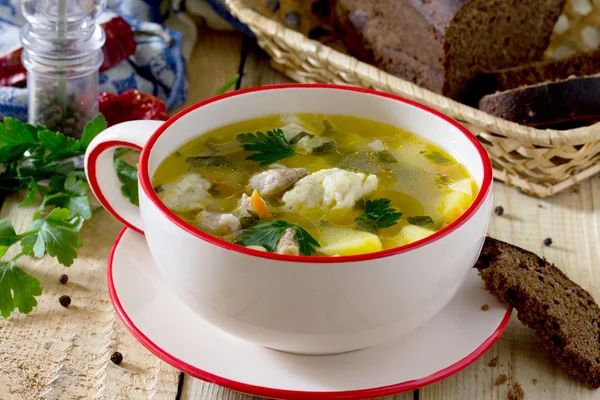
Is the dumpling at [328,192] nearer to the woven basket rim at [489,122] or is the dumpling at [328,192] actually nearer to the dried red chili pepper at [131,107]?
the woven basket rim at [489,122]

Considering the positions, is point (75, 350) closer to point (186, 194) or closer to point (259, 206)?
point (186, 194)

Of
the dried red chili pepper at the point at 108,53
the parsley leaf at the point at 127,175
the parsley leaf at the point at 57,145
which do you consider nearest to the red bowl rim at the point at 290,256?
the parsley leaf at the point at 127,175

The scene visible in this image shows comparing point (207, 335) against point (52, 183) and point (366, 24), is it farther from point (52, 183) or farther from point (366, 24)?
point (366, 24)

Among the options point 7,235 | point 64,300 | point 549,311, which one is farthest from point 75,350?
point 549,311

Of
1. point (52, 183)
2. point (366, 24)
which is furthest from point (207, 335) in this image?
point (366, 24)

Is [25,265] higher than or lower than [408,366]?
lower

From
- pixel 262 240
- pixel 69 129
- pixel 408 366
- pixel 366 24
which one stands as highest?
pixel 262 240
